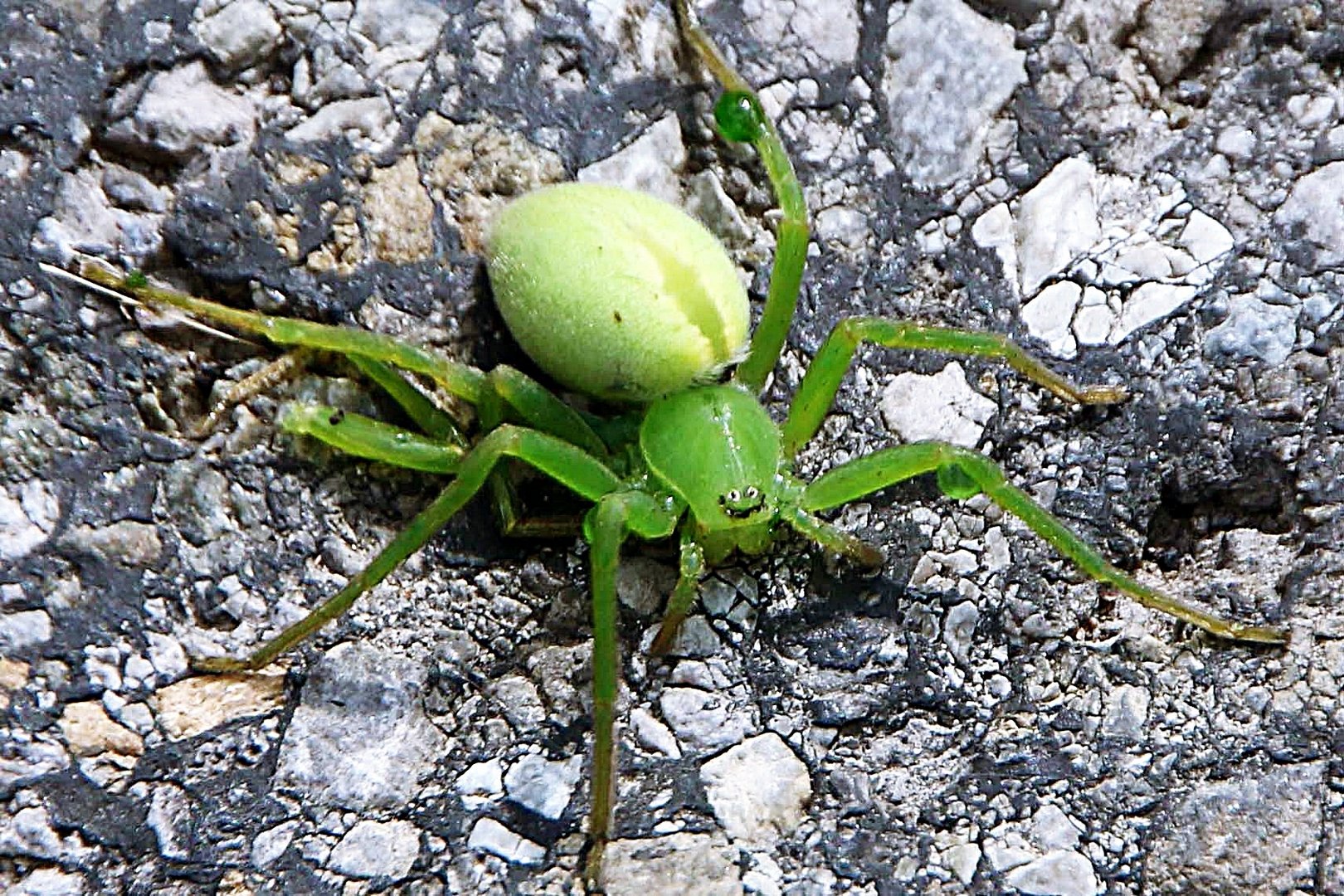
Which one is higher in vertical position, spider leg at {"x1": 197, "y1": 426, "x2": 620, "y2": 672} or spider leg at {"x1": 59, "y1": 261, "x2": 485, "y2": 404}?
spider leg at {"x1": 59, "y1": 261, "x2": 485, "y2": 404}

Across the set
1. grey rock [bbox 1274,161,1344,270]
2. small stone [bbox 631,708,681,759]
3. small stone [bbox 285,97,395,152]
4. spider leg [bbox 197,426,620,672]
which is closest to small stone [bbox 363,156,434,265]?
small stone [bbox 285,97,395,152]

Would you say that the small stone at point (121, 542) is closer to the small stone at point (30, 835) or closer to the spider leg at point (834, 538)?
the small stone at point (30, 835)

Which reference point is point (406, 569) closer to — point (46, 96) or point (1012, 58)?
point (46, 96)

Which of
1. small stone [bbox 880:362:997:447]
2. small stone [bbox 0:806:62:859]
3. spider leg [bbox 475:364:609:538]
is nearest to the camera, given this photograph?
small stone [bbox 0:806:62:859]

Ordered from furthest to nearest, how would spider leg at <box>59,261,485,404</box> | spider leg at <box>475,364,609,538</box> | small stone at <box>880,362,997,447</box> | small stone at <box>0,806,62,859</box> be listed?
small stone at <box>880,362,997,447</box>
spider leg at <box>475,364,609,538</box>
spider leg at <box>59,261,485,404</box>
small stone at <box>0,806,62,859</box>

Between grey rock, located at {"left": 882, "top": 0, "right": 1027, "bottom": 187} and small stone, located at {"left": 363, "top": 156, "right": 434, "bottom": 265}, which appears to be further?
grey rock, located at {"left": 882, "top": 0, "right": 1027, "bottom": 187}

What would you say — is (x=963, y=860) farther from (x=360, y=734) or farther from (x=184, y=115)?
(x=184, y=115)

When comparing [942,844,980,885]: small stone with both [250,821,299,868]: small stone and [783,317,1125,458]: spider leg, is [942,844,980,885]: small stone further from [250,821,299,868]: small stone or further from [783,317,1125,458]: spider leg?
[250,821,299,868]: small stone
